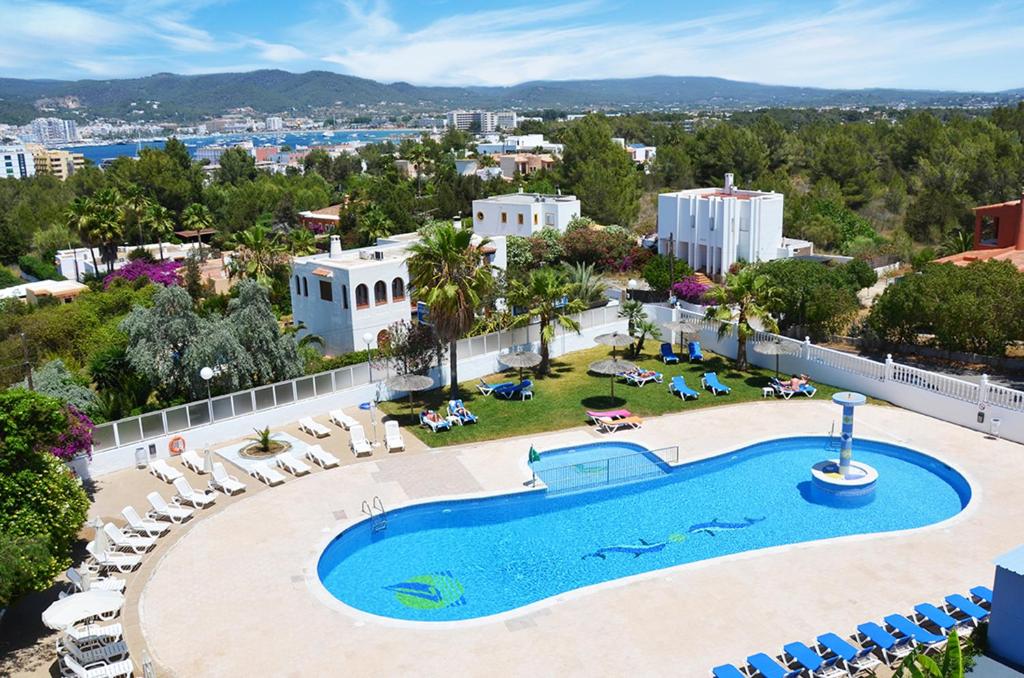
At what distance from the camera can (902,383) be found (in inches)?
981

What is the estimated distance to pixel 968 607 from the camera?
1342 cm

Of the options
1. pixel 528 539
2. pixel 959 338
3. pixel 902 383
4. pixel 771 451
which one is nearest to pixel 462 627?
pixel 528 539

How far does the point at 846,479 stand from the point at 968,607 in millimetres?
6649

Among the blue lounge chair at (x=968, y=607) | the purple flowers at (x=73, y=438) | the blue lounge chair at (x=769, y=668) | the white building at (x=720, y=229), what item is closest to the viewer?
the blue lounge chair at (x=769, y=668)

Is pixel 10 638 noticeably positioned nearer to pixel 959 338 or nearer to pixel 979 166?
pixel 959 338

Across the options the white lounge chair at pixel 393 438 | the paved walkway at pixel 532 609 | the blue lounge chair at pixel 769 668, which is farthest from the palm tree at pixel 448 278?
the blue lounge chair at pixel 769 668

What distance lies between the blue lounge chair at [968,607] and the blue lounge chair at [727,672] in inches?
173

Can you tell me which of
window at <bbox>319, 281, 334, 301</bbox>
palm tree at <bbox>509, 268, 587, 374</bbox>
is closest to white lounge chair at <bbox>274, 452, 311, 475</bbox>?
palm tree at <bbox>509, 268, 587, 374</bbox>

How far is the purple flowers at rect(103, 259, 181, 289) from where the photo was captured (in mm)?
53122

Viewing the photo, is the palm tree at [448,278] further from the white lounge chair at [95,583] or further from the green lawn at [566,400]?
the white lounge chair at [95,583]

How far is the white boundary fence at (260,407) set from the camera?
2147cm

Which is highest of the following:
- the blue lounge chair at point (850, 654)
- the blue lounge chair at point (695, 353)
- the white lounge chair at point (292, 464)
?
the blue lounge chair at point (695, 353)

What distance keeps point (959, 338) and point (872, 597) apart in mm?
15194

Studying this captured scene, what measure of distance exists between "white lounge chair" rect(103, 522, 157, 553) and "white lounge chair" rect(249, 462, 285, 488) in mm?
3604
